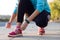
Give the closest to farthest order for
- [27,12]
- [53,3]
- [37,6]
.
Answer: [37,6] < [27,12] < [53,3]

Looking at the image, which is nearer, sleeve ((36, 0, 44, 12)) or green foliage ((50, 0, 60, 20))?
sleeve ((36, 0, 44, 12))

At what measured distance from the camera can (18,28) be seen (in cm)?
475

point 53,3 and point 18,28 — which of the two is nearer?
point 18,28

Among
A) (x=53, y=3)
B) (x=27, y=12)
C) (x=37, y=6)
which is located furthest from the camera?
(x=53, y=3)

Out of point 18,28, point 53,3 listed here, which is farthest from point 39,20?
point 53,3

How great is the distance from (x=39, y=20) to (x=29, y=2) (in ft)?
1.18

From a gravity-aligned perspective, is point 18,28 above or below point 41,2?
below

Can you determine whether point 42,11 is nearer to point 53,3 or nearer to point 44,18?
point 44,18

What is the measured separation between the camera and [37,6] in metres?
4.64

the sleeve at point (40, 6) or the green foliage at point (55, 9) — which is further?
the green foliage at point (55, 9)

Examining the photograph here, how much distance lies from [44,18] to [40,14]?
0.11 metres

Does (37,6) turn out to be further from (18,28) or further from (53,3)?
(53,3)

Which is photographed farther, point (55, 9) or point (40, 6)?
point (55, 9)

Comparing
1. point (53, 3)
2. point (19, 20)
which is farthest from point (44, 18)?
point (53, 3)
